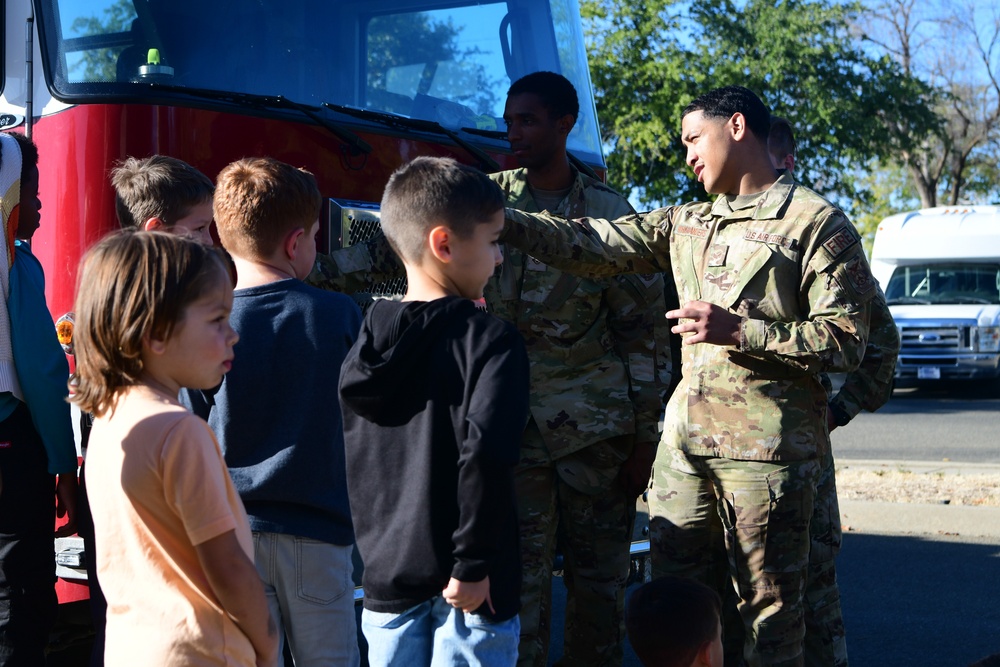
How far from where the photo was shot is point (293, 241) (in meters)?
2.85

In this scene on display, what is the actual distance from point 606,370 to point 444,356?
66.3 inches

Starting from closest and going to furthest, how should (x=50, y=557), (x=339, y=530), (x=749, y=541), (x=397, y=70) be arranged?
→ (x=339, y=530), (x=50, y=557), (x=749, y=541), (x=397, y=70)

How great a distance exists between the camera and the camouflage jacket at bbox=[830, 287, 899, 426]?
452 cm

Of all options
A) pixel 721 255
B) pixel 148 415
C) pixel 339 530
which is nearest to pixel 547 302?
pixel 721 255

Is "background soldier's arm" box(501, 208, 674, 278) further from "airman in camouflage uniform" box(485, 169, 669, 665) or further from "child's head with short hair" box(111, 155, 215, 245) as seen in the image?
"child's head with short hair" box(111, 155, 215, 245)

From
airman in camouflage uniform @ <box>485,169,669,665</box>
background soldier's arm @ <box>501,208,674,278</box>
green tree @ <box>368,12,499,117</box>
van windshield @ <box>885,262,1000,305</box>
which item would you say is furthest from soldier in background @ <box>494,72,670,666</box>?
van windshield @ <box>885,262,1000,305</box>

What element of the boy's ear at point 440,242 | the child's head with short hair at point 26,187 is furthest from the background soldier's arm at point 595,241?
the child's head with short hair at point 26,187

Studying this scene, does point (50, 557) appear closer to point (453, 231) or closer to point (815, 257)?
point (453, 231)

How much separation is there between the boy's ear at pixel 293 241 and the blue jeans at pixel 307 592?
27.4 inches

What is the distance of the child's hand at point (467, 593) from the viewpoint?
2.20 meters

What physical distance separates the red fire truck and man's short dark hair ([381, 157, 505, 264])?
1.46m

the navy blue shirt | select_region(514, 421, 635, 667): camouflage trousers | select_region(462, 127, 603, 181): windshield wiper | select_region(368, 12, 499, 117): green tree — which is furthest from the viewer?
select_region(462, 127, 603, 181): windshield wiper

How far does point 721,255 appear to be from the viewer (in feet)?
11.4

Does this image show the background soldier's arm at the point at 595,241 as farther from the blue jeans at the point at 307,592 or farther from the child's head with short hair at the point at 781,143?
the child's head with short hair at the point at 781,143
